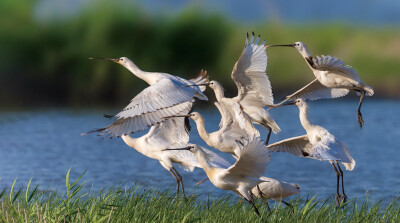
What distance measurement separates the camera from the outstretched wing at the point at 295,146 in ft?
25.2

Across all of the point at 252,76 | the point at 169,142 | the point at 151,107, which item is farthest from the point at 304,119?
the point at 169,142

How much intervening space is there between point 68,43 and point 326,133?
1408 cm

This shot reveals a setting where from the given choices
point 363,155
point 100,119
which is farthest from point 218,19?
point 363,155

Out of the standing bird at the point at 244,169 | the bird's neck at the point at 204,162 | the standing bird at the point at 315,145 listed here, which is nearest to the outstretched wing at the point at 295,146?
the standing bird at the point at 315,145

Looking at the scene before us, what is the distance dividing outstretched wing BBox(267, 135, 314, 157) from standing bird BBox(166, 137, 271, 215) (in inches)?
42.2

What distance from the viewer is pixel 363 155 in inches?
607

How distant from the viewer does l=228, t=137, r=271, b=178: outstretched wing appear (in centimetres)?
581

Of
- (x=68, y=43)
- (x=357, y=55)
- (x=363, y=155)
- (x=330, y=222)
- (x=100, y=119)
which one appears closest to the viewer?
(x=330, y=222)

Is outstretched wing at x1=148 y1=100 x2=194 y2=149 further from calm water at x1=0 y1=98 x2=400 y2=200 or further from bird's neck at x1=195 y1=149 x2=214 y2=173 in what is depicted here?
bird's neck at x1=195 y1=149 x2=214 y2=173

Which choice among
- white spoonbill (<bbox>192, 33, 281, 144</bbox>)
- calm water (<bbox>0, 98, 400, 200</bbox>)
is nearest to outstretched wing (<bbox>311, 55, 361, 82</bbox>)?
white spoonbill (<bbox>192, 33, 281, 144</bbox>)

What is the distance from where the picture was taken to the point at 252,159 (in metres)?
6.00

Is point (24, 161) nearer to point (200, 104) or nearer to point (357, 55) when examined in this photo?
point (200, 104)

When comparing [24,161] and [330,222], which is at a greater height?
[330,222]

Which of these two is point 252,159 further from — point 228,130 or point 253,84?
point 253,84
